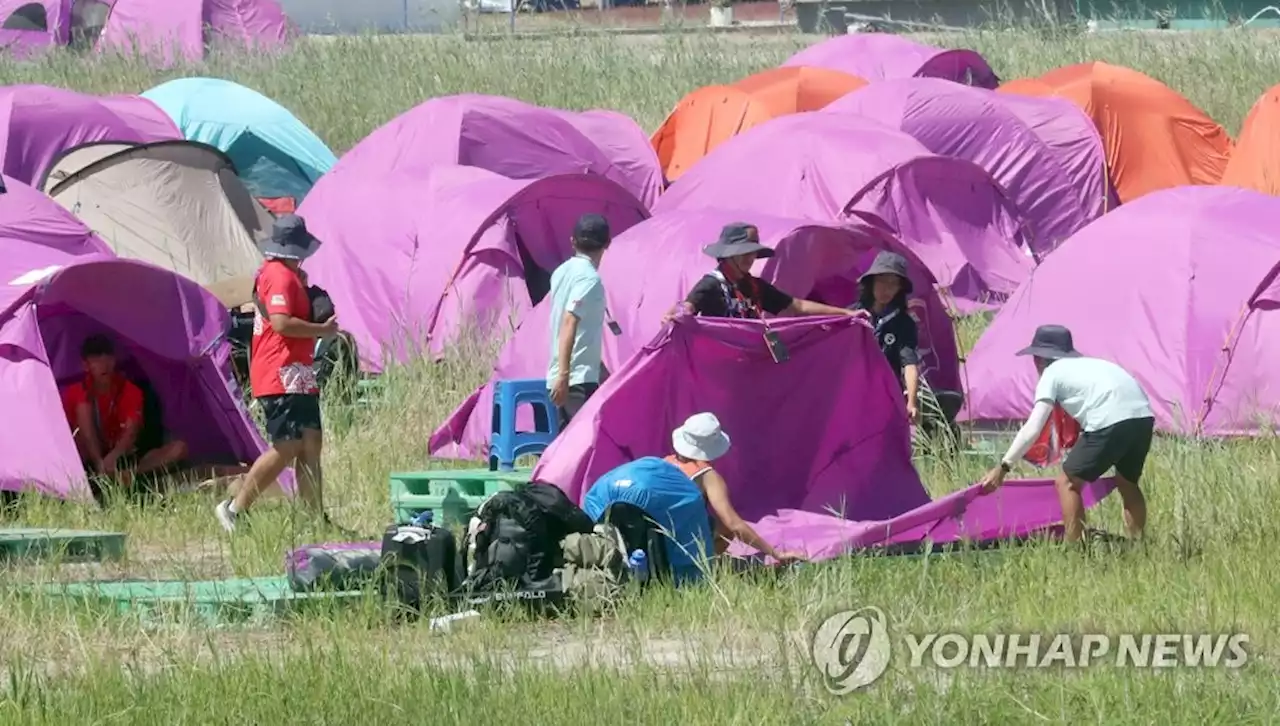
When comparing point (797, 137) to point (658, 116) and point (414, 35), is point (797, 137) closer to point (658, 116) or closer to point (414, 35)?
point (658, 116)

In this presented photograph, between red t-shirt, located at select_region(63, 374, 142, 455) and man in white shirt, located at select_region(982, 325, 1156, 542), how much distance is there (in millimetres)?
4649

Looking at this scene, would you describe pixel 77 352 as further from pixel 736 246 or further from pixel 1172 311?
pixel 1172 311

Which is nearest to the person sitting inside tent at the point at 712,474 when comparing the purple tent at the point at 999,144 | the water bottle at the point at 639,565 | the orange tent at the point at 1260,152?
the water bottle at the point at 639,565

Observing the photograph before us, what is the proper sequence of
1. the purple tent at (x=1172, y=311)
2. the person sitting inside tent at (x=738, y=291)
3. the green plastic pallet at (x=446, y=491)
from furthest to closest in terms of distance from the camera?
the purple tent at (x=1172, y=311) < the person sitting inside tent at (x=738, y=291) < the green plastic pallet at (x=446, y=491)

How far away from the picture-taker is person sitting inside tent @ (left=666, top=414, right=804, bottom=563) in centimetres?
831

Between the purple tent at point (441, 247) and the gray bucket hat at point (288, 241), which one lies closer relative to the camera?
the gray bucket hat at point (288, 241)

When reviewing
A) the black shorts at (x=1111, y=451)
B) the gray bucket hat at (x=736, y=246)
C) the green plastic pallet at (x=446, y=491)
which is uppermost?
the gray bucket hat at (x=736, y=246)

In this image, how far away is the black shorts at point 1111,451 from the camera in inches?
335

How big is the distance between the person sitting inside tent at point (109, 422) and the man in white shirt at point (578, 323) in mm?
2095

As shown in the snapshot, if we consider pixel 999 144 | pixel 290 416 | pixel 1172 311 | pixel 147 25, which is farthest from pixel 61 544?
pixel 147 25

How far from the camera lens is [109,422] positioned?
10.8 m

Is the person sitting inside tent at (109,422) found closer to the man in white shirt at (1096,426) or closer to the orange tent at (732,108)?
the man in white shirt at (1096,426)

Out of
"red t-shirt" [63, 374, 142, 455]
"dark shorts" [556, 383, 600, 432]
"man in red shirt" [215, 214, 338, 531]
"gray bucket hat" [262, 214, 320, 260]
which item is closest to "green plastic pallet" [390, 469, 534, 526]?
"man in red shirt" [215, 214, 338, 531]

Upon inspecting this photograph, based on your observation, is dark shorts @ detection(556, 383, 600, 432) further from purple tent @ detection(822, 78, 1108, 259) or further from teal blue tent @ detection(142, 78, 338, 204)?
teal blue tent @ detection(142, 78, 338, 204)
